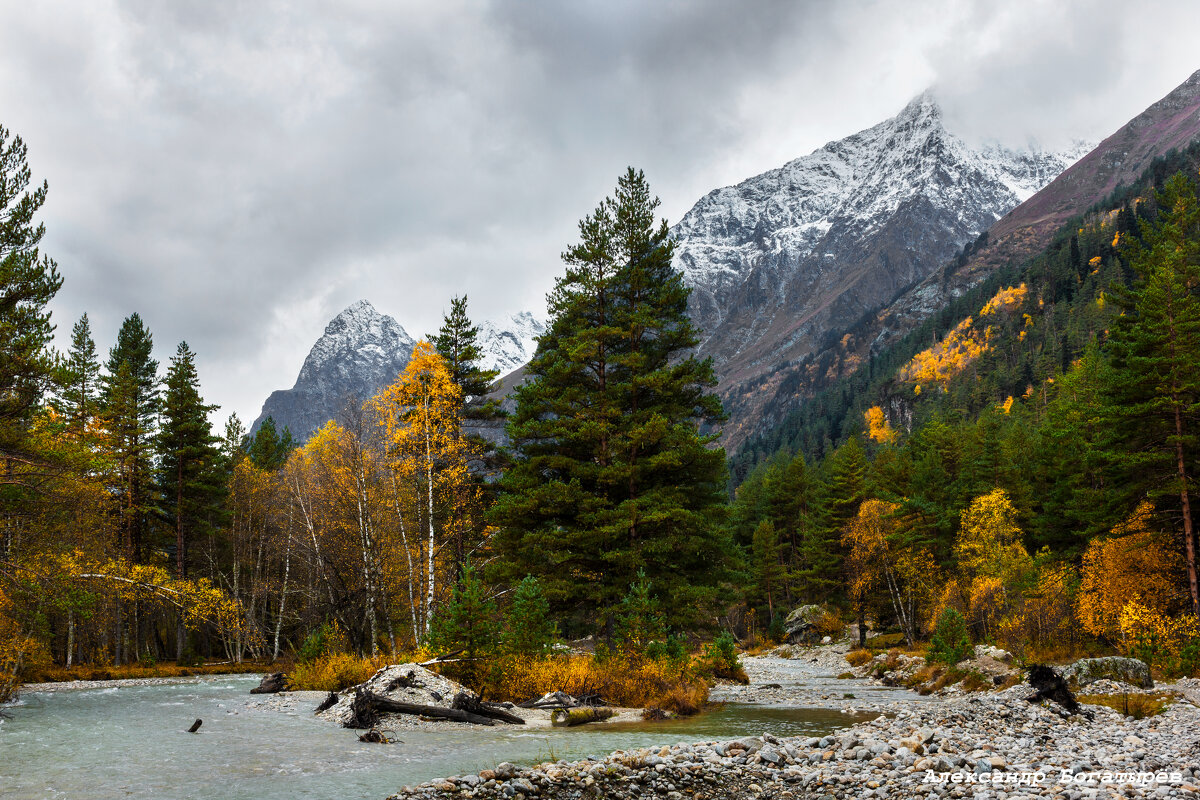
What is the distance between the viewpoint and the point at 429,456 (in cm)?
2452

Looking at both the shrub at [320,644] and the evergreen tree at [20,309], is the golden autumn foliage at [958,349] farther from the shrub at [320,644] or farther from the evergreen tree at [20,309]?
the evergreen tree at [20,309]

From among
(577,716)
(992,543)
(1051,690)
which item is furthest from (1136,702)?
(992,543)

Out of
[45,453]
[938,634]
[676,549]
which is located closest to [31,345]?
[45,453]

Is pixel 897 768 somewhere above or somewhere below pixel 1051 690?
above

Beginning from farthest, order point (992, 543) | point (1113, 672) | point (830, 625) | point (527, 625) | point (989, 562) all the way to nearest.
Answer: point (830, 625)
point (992, 543)
point (989, 562)
point (1113, 672)
point (527, 625)

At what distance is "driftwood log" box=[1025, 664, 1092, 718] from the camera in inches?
551

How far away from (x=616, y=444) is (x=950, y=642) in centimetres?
1704

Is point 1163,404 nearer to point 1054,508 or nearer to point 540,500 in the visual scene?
point 1054,508

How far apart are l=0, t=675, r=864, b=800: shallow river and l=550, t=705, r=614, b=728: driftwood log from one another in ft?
1.54

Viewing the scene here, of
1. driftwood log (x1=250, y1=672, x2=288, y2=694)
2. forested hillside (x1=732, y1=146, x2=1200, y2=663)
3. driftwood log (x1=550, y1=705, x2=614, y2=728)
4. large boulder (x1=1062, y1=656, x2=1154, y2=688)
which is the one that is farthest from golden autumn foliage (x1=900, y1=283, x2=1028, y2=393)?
driftwood log (x1=550, y1=705, x2=614, y2=728)

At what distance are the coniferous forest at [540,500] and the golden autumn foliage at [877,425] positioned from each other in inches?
3886

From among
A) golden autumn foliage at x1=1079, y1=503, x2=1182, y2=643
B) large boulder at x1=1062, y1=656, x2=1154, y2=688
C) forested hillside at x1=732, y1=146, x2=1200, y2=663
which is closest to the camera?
large boulder at x1=1062, y1=656, x2=1154, y2=688

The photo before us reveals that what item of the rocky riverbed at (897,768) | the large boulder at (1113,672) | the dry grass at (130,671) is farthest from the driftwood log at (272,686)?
the large boulder at (1113,672)

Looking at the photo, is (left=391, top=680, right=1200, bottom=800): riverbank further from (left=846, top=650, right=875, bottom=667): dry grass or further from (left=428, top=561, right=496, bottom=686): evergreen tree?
(left=846, top=650, right=875, bottom=667): dry grass
